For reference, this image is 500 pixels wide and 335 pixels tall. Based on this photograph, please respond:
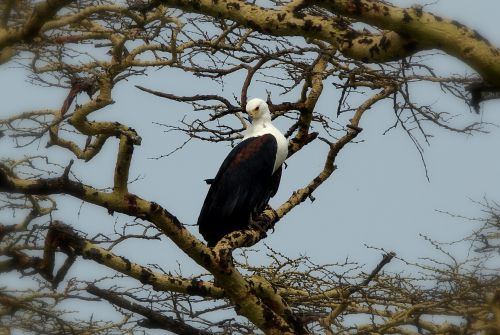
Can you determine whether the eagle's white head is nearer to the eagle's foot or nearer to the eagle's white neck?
the eagle's white neck

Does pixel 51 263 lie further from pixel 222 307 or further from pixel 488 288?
pixel 488 288

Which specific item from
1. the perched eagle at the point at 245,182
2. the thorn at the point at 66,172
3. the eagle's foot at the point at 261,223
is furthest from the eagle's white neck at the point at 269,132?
the thorn at the point at 66,172

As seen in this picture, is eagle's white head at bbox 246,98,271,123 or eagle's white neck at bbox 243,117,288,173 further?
eagle's white head at bbox 246,98,271,123

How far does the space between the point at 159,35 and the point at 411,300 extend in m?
3.71

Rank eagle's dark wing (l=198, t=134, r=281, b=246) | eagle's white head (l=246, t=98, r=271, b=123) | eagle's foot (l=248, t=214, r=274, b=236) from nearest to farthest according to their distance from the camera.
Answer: eagle's foot (l=248, t=214, r=274, b=236), eagle's dark wing (l=198, t=134, r=281, b=246), eagle's white head (l=246, t=98, r=271, b=123)

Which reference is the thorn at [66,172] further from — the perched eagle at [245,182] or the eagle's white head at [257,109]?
the eagle's white head at [257,109]

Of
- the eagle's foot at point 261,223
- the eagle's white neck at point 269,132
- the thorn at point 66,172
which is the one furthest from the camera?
the eagle's white neck at point 269,132

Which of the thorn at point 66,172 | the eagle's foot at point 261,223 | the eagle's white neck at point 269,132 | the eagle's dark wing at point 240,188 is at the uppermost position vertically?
the eagle's white neck at point 269,132

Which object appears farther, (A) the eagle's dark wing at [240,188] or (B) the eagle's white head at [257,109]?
(B) the eagle's white head at [257,109]

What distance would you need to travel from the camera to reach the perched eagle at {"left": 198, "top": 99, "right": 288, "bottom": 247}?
605cm

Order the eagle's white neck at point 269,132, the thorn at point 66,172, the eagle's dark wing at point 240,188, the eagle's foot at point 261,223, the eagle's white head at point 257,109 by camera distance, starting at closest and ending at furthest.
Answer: the thorn at point 66,172 → the eagle's foot at point 261,223 → the eagle's dark wing at point 240,188 → the eagle's white neck at point 269,132 → the eagle's white head at point 257,109

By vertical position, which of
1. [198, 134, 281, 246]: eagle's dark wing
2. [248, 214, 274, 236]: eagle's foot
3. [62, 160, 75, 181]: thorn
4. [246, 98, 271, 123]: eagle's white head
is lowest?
[62, 160, 75, 181]: thorn

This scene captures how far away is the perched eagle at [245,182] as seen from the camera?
6047 millimetres

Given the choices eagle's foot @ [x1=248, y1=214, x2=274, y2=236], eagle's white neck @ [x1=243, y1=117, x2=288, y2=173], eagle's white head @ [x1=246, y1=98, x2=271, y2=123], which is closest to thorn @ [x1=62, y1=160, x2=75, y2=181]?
eagle's foot @ [x1=248, y1=214, x2=274, y2=236]
